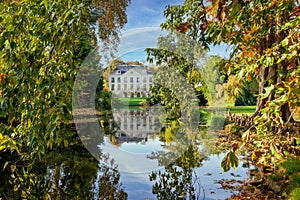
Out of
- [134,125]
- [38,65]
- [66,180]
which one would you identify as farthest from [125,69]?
[38,65]

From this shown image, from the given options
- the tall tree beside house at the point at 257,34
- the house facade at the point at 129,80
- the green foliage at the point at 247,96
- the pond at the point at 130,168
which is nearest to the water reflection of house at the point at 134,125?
the pond at the point at 130,168

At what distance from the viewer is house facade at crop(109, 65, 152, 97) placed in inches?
92.2

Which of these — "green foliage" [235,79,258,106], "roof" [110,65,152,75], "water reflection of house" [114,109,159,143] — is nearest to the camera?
"roof" [110,65,152,75]

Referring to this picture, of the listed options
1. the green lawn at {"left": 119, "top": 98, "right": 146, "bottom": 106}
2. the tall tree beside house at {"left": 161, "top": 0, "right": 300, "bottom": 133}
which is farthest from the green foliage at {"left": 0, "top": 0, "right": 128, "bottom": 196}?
the green lawn at {"left": 119, "top": 98, "right": 146, "bottom": 106}

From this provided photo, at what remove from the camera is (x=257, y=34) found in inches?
79.7

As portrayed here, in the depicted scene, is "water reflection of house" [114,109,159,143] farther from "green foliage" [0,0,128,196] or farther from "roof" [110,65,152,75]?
"green foliage" [0,0,128,196]

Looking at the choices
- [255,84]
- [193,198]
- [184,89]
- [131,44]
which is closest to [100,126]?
[184,89]

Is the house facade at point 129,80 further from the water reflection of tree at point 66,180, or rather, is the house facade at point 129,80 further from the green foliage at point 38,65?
the green foliage at point 38,65

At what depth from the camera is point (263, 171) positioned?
2551 millimetres

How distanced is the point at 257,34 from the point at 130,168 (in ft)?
4.77

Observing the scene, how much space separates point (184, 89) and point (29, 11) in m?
1.68

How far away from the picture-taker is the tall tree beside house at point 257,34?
0.98 meters

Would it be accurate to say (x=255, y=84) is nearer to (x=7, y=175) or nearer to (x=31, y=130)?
(x=7, y=175)

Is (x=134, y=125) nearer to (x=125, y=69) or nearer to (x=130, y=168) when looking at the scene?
(x=130, y=168)
